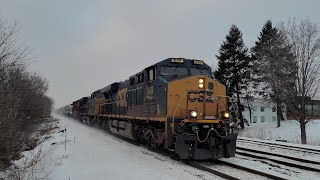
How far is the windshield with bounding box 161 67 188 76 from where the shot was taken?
506 inches

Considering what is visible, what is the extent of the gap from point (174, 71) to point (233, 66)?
Answer: 27875 millimetres

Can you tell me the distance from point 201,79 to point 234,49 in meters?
29.1

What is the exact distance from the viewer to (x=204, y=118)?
1123 cm

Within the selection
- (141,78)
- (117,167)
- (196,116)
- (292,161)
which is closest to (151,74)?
(141,78)

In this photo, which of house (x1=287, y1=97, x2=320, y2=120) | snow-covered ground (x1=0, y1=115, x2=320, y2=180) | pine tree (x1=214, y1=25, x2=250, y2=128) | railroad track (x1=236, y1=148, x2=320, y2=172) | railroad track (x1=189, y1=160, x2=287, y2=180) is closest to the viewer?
railroad track (x1=189, y1=160, x2=287, y2=180)

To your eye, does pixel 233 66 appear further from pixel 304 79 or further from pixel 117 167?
pixel 117 167

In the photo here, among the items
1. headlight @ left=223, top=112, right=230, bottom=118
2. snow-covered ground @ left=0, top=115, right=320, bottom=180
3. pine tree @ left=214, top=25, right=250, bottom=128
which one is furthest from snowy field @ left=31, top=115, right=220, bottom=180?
pine tree @ left=214, top=25, right=250, bottom=128

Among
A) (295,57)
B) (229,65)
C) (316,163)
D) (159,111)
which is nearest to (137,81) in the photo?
(159,111)

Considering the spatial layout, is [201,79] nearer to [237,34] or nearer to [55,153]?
[55,153]

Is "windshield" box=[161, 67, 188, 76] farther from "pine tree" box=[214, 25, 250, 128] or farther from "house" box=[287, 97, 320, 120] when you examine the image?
"pine tree" box=[214, 25, 250, 128]

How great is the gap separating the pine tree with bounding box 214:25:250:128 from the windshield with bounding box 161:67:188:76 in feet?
88.5

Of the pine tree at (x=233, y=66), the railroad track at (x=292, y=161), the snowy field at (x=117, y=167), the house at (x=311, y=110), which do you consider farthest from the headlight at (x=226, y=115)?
the pine tree at (x=233, y=66)

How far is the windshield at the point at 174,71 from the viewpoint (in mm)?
12852

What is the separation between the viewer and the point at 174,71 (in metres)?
13.0
